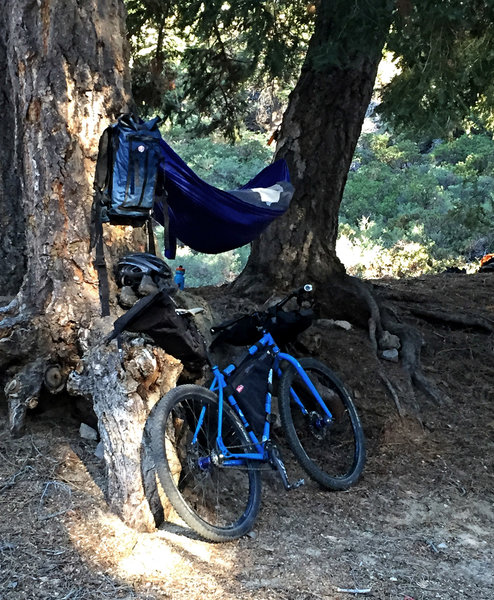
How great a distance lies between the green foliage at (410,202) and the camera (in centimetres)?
994

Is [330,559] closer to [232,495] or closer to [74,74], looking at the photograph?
[232,495]

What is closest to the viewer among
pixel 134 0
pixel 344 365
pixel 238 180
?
pixel 344 365

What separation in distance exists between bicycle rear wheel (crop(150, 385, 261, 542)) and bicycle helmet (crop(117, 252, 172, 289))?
543 millimetres

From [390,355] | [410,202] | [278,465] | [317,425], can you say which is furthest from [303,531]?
[410,202]

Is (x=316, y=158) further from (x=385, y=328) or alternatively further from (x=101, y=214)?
(x=101, y=214)

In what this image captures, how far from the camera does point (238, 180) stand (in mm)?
14508

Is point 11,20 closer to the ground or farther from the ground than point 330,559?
farther from the ground

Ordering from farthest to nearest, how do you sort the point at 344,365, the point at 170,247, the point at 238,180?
the point at 238,180 → the point at 344,365 → the point at 170,247

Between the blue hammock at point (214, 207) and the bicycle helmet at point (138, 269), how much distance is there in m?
0.25

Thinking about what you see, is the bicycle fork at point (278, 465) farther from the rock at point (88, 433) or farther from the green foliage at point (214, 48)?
the green foliage at point (214, 48)

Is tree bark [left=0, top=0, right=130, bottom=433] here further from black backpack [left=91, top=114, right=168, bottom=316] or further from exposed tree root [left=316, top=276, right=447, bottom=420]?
exposed tree root [left=316, top=276, right=447, bottom=420]

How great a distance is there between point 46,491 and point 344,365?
6.69 feet

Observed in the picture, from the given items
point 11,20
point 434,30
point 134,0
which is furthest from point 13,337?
point 134,0

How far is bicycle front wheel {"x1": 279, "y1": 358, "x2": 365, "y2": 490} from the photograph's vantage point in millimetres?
3115
